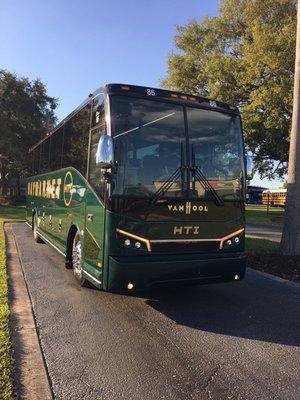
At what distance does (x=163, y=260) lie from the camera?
257 inches

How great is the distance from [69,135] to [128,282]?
159 inches

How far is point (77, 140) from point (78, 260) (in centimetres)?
212

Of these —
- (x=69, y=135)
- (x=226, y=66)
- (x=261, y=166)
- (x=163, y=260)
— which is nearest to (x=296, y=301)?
(x=163, y=260)

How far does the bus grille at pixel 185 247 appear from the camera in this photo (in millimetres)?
6574

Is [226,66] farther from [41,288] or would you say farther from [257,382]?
[257,382]

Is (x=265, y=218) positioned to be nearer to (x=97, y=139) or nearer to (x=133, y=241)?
(x=97, y=139)

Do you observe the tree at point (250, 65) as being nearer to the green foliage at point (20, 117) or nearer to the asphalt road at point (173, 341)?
the green foliage at point (20, 117)

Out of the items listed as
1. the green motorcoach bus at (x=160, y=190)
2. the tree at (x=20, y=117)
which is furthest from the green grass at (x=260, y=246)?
the tree at (x=20, y=117)

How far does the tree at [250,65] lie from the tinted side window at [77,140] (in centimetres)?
1495

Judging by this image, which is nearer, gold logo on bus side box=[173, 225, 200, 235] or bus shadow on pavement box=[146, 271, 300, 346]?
bus shadow on pavement box=[146, 271, 300, 346]

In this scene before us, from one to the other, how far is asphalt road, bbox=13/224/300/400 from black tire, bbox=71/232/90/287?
0.21 metres

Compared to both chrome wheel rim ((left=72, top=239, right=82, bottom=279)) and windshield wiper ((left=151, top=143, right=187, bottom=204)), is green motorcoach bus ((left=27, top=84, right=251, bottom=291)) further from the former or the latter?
chrome wheel rim ((left=72, top=239, right=82, bottom=279))

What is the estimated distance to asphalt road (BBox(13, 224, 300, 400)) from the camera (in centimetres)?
446

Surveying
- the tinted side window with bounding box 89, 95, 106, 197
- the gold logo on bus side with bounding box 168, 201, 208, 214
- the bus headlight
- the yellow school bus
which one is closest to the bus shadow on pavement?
the bus headlight
